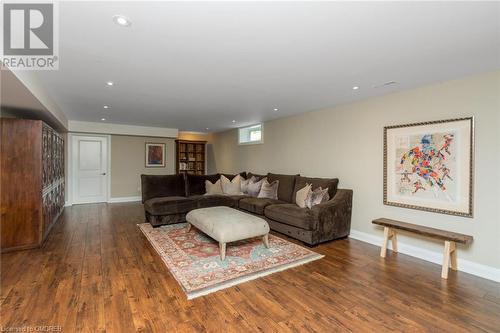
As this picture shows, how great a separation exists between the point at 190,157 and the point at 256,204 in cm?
489

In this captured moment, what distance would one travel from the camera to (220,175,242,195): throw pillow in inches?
229

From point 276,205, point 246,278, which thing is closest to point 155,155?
point 276,205

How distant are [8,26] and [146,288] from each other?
2.50 m

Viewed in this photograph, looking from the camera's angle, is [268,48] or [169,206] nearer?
[268,48]

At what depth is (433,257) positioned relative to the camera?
315 centimetres

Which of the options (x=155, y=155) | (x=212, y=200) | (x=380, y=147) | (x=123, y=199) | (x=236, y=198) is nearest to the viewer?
(x=380, y=147)

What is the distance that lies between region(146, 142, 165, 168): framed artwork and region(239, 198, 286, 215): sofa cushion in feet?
13.0

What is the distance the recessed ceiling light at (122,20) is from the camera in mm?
1759

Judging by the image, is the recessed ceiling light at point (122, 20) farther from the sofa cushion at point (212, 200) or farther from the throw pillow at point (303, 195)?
the sofa cushion at point (212, 200)

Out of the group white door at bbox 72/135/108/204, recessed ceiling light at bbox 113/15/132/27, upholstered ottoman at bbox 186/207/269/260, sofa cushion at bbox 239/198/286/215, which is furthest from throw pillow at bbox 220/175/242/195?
recessed ceiling light at bbox 113/15/132/27

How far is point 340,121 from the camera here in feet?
14.4

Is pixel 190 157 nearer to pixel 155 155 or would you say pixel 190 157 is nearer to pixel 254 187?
pixel 155 155

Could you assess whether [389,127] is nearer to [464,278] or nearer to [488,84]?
[488,84]

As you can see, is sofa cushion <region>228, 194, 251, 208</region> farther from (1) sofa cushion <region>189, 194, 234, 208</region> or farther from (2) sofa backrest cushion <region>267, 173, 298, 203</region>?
(2) sofa backrest cushion <region>267, 173, 298, 203</region>
